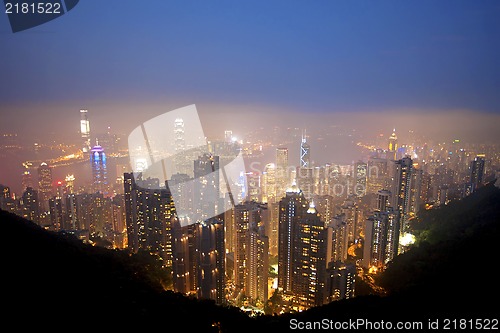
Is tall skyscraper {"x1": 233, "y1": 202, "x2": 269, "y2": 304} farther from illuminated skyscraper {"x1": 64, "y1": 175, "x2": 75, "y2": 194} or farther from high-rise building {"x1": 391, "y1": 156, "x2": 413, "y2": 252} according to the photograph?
illuminated skyscraper {"x1": 64, "y1": 175, "x2": 75, "y2": 194}

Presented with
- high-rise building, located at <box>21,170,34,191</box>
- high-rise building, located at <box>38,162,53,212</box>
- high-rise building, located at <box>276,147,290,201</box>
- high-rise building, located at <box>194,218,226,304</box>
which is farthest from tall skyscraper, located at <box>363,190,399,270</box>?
high-rise building, located at <box>21,170,34,191</box>

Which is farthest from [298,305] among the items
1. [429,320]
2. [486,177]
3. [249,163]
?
→ [486,177]

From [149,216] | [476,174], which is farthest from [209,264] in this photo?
[476,174]

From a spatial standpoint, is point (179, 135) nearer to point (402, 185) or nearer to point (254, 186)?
point (254, 186)

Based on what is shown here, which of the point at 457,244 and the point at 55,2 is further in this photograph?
the point at 457,244

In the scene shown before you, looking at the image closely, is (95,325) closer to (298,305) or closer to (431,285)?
(431,285)

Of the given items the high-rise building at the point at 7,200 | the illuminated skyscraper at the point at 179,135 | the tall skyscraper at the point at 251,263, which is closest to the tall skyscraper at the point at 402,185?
the tall skyscraper at the point at 251,263
